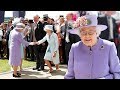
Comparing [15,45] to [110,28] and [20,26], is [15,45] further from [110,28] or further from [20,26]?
[110,28]

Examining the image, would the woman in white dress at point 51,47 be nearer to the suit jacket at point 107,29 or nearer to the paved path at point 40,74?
the paved path at point 40,74

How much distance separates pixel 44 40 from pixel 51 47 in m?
0.05

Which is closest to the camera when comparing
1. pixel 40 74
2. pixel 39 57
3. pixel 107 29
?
pixel 107 29

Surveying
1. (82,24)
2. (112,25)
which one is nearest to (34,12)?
(82,24)

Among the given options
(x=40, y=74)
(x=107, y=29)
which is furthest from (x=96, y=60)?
(x=40, y=74)

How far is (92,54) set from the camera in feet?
5.42

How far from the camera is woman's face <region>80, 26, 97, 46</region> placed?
1628 millimetres

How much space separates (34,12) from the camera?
150 cm

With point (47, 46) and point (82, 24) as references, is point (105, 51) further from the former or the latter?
point (47, 46)

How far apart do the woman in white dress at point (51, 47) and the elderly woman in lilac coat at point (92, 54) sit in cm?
19

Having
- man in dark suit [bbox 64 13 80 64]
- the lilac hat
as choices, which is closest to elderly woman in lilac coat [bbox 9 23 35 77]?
man in dark suit [bbox 64 13 80 64]

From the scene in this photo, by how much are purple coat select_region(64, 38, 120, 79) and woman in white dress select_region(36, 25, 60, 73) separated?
189 millimetres
